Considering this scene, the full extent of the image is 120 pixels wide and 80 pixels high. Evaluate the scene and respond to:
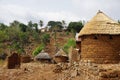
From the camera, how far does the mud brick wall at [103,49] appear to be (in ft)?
52.1

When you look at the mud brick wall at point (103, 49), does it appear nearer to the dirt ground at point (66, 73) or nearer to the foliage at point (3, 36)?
the dirt ground at point (66, 73)

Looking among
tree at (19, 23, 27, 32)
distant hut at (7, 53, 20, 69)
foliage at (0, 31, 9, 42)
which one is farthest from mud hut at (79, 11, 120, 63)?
tree at (19, 23, 27, 32)

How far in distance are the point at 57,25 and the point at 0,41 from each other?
24322 mm

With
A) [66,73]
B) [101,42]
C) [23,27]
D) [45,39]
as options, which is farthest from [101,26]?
[23,27]

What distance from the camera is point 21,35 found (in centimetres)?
6316

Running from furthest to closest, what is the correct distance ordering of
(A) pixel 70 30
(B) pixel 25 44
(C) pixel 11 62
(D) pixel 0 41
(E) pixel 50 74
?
(A) pixel 70 30, (B) pixel 25 44, (D) pixel 0 41, (C) pixel 11 62, (E) pixel 50 74

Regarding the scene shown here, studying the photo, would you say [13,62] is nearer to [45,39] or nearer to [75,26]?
[45,39]

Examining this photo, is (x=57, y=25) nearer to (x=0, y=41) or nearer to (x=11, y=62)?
(x=0, y=41)

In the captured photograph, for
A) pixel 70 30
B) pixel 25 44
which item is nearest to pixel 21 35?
pixel 25 44

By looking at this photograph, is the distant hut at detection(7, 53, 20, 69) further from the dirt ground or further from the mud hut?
the mud hut

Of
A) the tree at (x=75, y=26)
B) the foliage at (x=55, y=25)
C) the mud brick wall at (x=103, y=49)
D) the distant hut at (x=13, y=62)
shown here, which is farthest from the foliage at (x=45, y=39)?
the mud brick wall at (x=103, y=49)

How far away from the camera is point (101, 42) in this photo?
637 inches

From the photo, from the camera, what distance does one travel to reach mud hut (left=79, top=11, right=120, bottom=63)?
15.9m

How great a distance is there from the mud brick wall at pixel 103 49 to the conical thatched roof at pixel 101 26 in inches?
10.0
